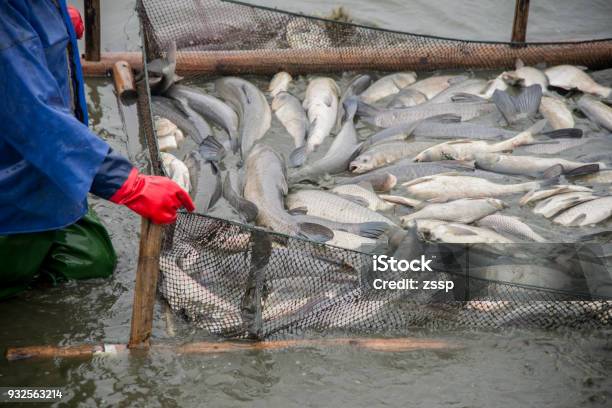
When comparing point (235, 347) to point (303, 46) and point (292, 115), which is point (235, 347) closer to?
point (292, 115)

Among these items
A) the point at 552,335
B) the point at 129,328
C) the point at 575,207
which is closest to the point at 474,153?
the point at 575,207

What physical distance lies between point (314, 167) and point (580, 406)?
274cm

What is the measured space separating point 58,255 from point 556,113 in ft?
14.4

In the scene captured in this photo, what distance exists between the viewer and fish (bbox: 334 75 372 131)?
21.5ft

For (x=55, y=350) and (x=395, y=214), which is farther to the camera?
(x=395, y=214)

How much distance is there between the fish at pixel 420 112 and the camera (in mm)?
6473

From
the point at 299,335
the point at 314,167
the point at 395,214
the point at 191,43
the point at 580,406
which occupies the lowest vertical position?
the point at 580,406

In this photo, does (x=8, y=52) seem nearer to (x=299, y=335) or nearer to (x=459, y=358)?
(x=299, y=335)

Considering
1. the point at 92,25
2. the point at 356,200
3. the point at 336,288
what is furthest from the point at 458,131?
the point at 92,25

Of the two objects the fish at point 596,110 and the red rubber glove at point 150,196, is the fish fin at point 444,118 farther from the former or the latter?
the red rubber glove at point 150,196

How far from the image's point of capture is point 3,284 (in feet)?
13.4

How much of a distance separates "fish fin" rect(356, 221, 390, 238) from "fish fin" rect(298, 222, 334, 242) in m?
0.25

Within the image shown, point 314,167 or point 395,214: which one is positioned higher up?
point 314,167

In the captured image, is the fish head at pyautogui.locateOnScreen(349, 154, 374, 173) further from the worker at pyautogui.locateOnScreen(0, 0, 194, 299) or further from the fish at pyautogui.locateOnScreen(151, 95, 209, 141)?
the worker at pyautogui.locateOnScreen(0, 0, 194, 299)
